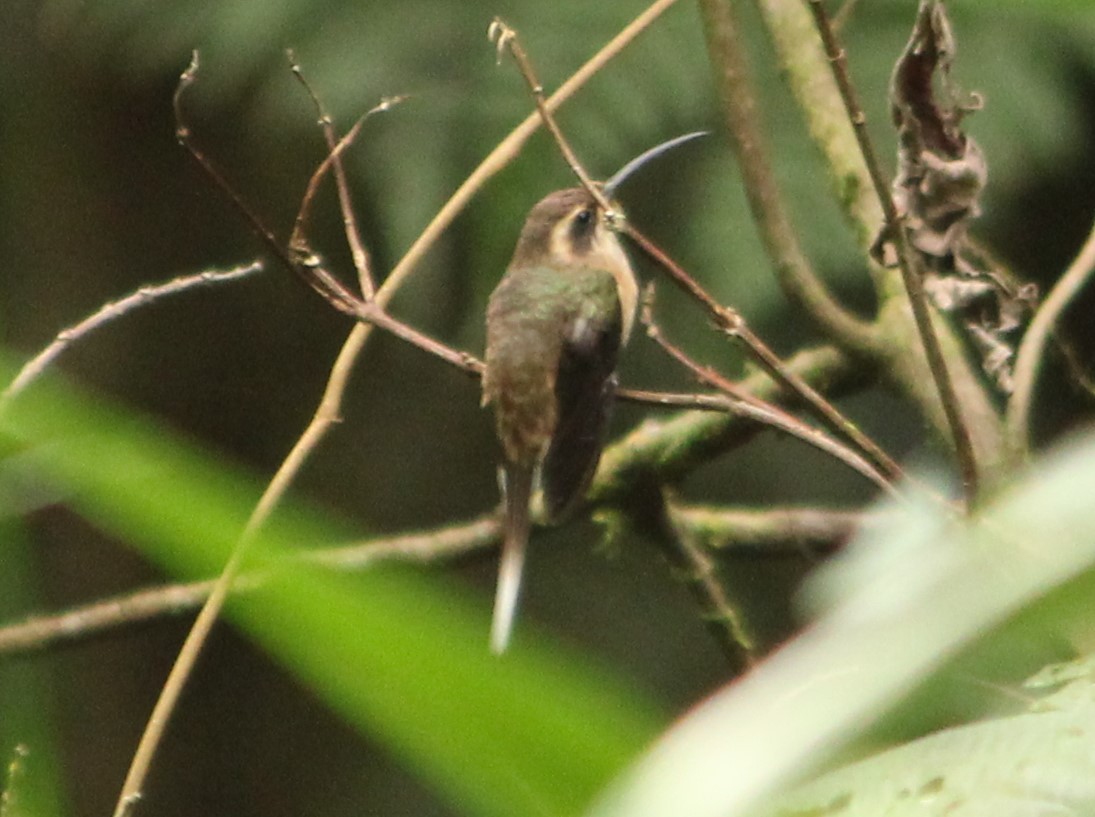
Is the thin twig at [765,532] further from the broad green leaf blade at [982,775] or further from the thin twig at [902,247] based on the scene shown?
the broad green leaf blade at [982,775]

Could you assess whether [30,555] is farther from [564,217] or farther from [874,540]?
[564,217]

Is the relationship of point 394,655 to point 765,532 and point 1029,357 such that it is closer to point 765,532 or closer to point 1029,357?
point 1029,357

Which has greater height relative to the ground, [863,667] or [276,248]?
[276,248]

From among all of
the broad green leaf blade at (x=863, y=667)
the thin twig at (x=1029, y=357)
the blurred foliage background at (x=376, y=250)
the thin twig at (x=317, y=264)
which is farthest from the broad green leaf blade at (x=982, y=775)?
the blurred foliage background at (x=376, y=250)

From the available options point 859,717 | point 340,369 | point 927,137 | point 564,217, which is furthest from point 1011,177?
point 859,717

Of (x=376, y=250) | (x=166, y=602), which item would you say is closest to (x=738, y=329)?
(x=166, y=602)
